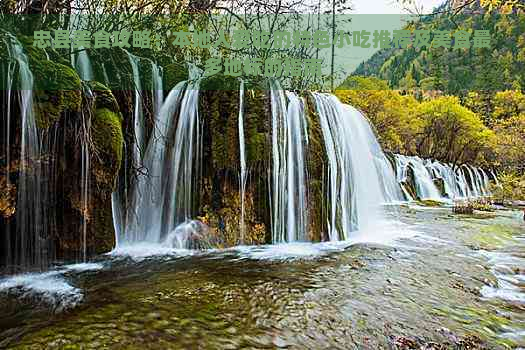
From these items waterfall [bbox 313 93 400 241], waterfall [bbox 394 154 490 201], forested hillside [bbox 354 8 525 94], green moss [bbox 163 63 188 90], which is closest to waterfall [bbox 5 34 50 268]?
green moss [bbox 163 63 188 90]

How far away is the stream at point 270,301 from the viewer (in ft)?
10.3

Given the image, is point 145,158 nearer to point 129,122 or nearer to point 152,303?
point 129,122

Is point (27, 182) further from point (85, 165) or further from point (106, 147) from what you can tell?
point (106, 147)

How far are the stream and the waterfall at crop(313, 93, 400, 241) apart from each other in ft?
4.85

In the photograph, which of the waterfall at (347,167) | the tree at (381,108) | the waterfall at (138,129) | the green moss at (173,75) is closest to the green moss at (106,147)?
the waterfall at (138,129)

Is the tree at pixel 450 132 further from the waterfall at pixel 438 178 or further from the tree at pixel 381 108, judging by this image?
the waterfall at pixel 438 178

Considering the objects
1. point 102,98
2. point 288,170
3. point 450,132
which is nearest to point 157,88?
point 102,98

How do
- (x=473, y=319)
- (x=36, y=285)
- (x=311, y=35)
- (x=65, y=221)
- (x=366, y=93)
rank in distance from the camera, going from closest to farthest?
1. (x=473, y=319)
2. (x=36, y=285)
3. (x=65, y=221)
4. (x=311, y=35)
5. (x=366, y=93)

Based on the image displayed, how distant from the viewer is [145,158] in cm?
729

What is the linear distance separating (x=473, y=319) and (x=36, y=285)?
15.5ft

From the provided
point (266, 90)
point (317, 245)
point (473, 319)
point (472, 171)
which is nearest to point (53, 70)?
point (266, 90)

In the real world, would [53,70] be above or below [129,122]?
above

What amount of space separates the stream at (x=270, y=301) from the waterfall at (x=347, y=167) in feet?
4.85

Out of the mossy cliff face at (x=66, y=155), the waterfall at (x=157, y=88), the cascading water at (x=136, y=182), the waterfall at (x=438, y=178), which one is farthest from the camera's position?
the waterfall at (x=438, y=178)
